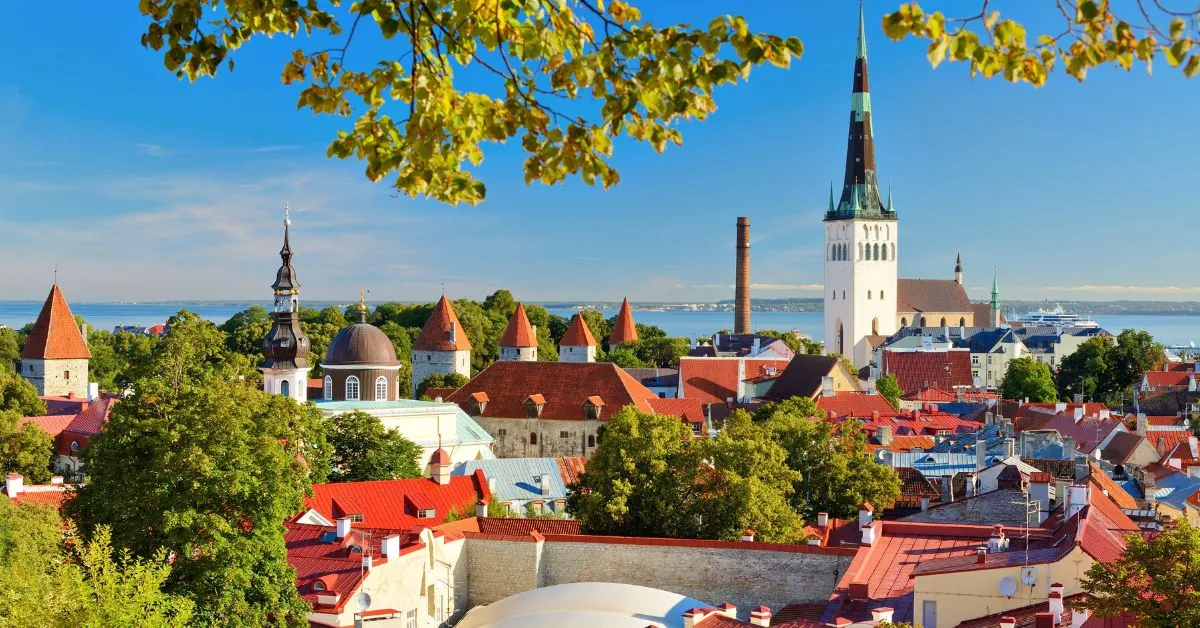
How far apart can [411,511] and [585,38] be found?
2792 cm

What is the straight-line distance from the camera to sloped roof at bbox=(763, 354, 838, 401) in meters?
62.1

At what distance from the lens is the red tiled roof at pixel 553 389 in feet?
170

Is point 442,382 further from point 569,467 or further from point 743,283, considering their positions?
point 743,283

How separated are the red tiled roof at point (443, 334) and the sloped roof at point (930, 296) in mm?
68423

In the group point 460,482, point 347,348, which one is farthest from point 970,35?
point 347,348

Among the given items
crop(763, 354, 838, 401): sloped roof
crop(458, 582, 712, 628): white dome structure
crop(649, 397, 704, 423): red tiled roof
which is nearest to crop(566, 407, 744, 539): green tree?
crop(458, 582, 712, 628): white dome structure

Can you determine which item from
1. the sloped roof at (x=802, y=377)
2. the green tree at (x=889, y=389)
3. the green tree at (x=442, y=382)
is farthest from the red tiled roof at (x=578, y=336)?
the green tree at (x=889, y=389)

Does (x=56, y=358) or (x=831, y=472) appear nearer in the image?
(x=831, y=472)

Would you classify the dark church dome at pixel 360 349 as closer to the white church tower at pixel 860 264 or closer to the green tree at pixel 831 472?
the green tree at pixel 831 472

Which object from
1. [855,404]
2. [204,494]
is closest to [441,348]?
[855,404]

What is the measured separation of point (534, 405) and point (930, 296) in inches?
3280

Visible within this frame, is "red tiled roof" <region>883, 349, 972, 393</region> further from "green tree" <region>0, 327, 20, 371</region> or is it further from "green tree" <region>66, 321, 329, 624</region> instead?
"green tree" <region>66, 321, 329, 624</region>

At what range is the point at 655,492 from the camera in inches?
1064

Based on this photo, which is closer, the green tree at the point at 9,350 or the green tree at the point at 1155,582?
the green tree at the point at 1155,582
